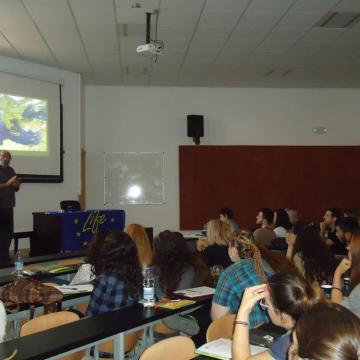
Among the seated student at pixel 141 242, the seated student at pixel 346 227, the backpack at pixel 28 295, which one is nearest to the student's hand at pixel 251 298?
the backpack at pixel 28 295

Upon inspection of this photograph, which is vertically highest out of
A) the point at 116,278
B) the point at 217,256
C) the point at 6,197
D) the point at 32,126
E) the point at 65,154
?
the point at 32,126

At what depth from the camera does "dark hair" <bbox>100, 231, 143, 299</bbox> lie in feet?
10.9

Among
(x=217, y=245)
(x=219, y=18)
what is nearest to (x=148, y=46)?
(x=219, y=18)

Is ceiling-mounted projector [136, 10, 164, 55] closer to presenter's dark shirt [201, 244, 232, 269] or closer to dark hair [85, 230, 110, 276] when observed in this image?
presenter's dark shirt [201, 244, 232, 269]

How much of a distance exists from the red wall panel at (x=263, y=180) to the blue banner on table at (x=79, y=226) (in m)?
2.92

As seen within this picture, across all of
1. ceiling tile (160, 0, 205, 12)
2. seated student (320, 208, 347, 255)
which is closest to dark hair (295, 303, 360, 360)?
seated student (320, 208, 347, 255)

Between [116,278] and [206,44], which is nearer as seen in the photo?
[116,278]

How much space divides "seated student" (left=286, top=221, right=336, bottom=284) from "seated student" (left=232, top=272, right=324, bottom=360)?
83.6 inches

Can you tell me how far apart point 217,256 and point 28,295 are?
2106 mm

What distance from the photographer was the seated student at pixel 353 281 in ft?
9.40

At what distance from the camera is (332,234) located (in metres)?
6.79

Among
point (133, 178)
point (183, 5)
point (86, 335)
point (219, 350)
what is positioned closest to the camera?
point (219, 350)

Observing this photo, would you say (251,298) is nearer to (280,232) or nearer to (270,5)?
(270,5)

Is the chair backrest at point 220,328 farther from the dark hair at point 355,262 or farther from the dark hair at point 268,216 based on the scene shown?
the dark hair at point 268,216
